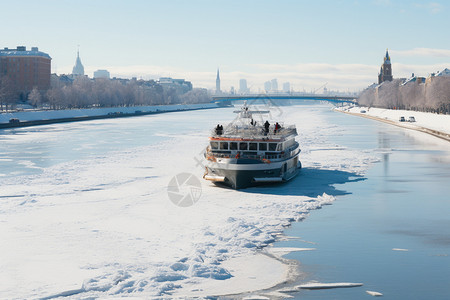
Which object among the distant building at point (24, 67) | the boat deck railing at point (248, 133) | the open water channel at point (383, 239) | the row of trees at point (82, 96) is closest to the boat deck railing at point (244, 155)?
the boat deck railing at point (248, 133)

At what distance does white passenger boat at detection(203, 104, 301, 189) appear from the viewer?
107 ft

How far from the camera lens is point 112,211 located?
82.9 ft

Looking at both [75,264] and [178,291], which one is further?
[75,264]

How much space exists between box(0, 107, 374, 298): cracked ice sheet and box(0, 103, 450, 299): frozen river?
0.13ft

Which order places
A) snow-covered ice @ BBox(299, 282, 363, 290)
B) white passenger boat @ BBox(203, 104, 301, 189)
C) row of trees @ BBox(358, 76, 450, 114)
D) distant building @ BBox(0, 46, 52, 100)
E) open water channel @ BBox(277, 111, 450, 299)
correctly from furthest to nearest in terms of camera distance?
distant building @ BBox(0, 46, 52, 100)
row of trees @ BBox(358, 76, 450, 114)
white passenger boat @ BBox(203, 104, 301, 189)
open water channel @ BBox(277, 111, 450, 299)
snow-covered ice @ BBox(299, 282, 363, 290)

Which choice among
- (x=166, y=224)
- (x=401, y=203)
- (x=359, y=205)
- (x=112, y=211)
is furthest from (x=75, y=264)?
(x=401, y=203)

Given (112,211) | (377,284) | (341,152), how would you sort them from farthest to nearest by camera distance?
(341,152)
(112,211)
(377,284)

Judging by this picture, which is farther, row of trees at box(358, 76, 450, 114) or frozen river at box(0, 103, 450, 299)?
row of trees at box(358, 76, 450, 114)

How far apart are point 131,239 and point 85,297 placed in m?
5.93

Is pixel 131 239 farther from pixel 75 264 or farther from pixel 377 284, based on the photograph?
pixel 377 284

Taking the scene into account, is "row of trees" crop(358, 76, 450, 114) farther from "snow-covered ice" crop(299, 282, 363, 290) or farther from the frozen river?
"snow-covered ice" crop(299, 282, 363, 290)

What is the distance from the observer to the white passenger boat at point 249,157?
32.6 m

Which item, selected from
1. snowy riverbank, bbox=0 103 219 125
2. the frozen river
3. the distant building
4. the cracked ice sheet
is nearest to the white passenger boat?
the frozen river

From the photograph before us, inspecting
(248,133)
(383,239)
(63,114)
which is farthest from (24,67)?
(383,239)
